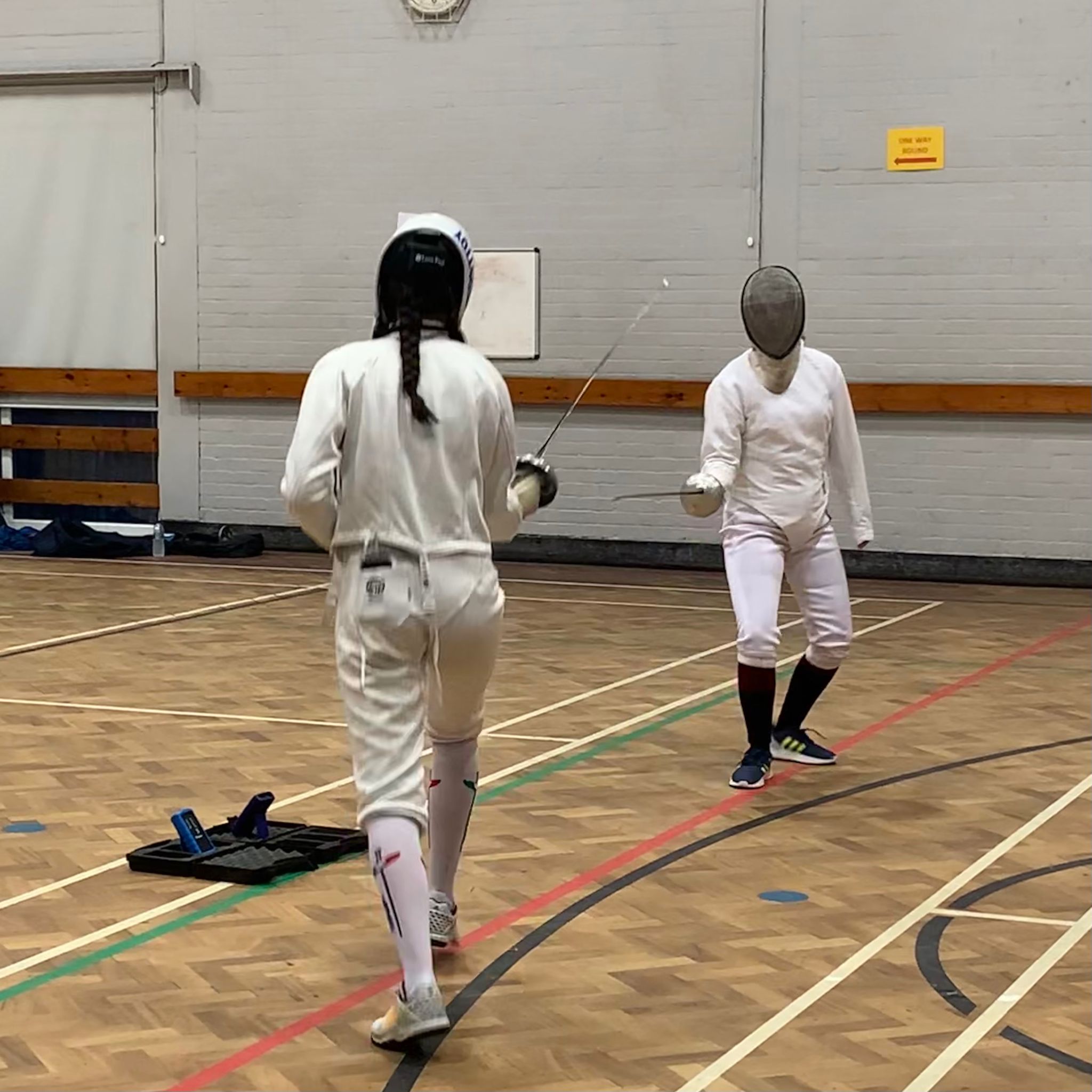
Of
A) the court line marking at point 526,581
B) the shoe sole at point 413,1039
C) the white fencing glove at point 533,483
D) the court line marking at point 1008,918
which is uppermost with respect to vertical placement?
the white fencing glove at point 533,483

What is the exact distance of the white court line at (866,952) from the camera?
3.04 m

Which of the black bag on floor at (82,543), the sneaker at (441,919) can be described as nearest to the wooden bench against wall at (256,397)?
the black bag on floor at (82,543)

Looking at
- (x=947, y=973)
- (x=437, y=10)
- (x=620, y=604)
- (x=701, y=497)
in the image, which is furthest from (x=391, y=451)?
(x=437, y=10)

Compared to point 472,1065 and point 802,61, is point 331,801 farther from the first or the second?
point 802,61

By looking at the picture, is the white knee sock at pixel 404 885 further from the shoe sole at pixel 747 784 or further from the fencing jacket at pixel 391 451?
the shoe sole at pixel 747 784

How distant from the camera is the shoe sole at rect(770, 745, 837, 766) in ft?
17.9

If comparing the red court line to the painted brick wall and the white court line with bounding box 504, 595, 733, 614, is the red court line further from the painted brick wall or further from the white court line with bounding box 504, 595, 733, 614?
the painted brick wall

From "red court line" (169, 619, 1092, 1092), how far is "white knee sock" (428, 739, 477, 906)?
28cm

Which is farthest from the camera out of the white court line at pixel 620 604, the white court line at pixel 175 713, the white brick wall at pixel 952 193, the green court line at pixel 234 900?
the white brick wall at pixel 952 193

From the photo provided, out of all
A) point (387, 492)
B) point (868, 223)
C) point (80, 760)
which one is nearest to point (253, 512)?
point (868, 223)

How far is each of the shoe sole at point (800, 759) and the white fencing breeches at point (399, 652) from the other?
2492 mm

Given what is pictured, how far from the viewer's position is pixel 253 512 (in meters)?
11.5

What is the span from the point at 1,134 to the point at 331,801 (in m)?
8.05

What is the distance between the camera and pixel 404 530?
10.0 ft
